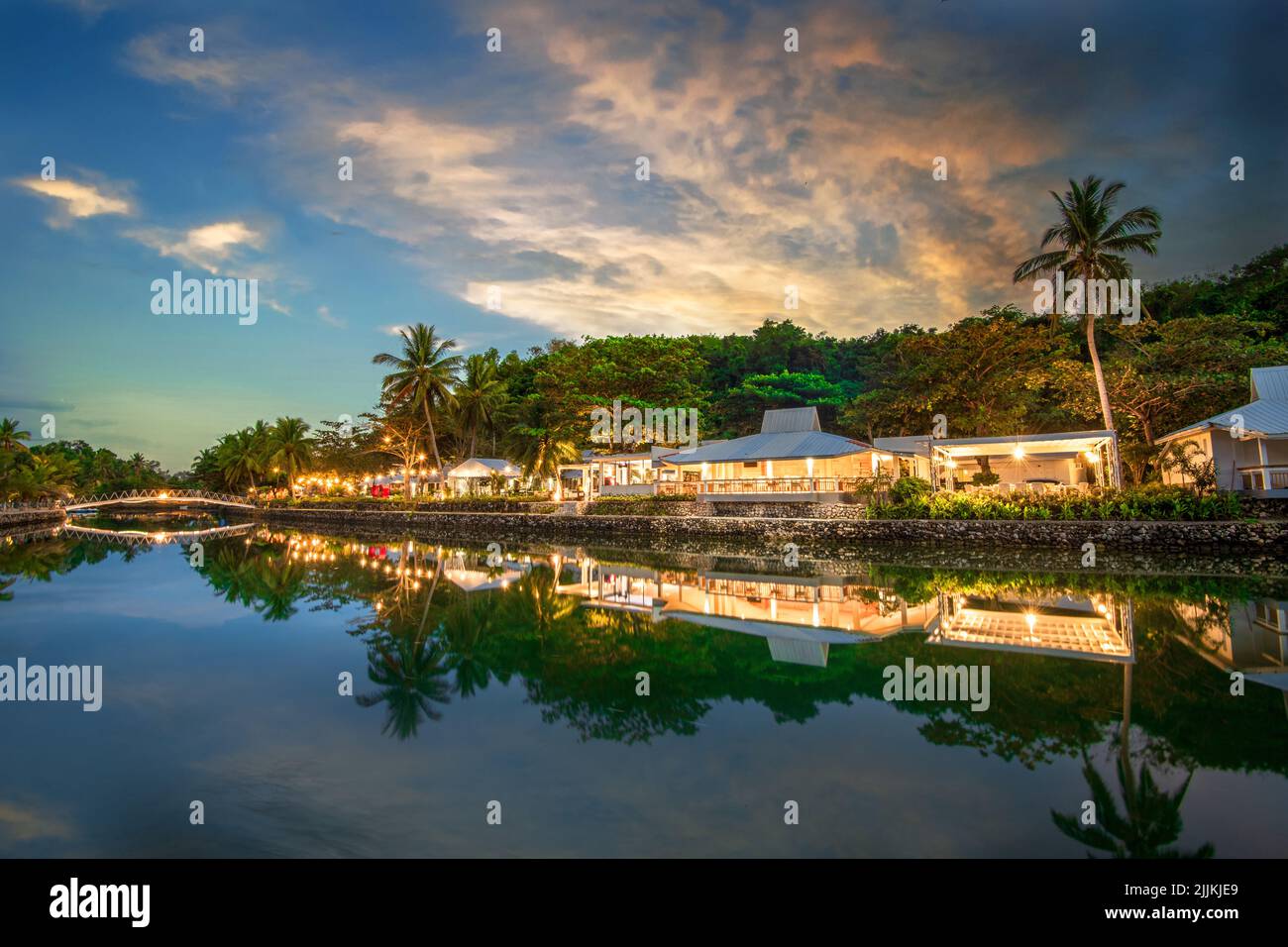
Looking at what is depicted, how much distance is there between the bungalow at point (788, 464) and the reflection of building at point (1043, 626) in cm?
1163

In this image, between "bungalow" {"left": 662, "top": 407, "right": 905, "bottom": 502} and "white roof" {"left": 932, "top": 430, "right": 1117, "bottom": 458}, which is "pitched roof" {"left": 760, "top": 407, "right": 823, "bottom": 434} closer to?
"bungalow" {"left": 662, "top": 407, "right": 905, "bottom": 502}

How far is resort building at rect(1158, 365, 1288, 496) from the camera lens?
1677 centimetres

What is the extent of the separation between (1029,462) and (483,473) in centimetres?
2772

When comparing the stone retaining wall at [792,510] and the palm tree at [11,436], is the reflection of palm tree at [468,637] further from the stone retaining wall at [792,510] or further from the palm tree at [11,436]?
the palm tree at [11,436]

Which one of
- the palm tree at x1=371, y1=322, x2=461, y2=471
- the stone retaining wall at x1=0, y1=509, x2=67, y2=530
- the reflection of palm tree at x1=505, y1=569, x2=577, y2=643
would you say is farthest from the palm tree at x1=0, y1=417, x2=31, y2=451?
the reflection of palm tree at x1=505, y1=569, x2=577, y2=643

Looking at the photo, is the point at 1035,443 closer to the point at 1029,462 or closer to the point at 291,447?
the point at 1029,462

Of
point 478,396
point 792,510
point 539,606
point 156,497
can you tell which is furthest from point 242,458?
point 539,606

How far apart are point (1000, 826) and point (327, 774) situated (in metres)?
4.55

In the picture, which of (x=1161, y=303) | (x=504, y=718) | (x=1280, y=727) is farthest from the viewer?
(x=1161, y=303)

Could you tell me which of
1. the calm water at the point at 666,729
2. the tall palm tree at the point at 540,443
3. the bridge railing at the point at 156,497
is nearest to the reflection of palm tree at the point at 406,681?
the calm water at the point at 666,729

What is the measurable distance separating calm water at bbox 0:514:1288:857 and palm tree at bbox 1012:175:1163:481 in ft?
43.2

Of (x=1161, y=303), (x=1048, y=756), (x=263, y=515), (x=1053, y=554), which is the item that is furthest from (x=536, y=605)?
(x=263, y=515)

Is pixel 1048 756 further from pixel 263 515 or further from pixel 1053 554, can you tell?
pixel 263 515

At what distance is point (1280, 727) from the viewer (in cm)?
495
